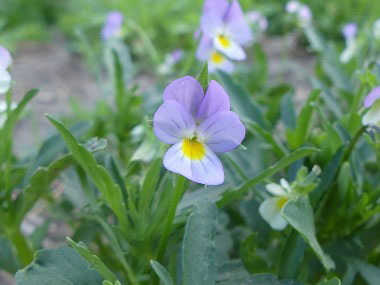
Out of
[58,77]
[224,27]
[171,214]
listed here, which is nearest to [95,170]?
[171,214]

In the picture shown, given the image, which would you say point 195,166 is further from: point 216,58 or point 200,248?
point 216,58

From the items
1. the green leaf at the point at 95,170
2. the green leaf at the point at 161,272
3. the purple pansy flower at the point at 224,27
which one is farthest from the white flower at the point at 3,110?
the green leaf at the point at 161,272

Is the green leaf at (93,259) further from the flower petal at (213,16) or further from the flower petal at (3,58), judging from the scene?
the flower petal at (213,16)

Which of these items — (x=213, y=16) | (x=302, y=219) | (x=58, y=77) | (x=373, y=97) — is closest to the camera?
(x=302, y=219)

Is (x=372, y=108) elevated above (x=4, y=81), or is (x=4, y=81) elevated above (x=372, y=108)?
(x=4, y=81)

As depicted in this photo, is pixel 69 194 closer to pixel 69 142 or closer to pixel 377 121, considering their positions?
pixel 69 142
